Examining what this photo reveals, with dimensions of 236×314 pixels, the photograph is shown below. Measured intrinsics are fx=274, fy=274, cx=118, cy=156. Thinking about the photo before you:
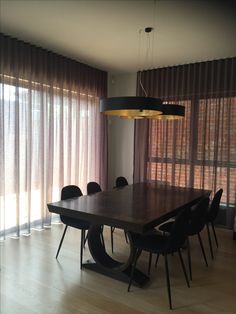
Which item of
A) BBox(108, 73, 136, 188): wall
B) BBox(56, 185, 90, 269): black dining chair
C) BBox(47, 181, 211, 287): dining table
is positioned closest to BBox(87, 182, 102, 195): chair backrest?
BBox(56, 185, 90, 269): black dining chair

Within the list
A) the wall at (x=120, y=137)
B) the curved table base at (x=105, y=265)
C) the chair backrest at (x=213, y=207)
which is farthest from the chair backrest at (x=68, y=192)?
the wall at (x=120, y=137)

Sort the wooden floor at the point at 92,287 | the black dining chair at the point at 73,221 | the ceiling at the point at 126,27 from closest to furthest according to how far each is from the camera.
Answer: the wooden floor at the point at 92,287
the ceiling at the point at 126,27
the black dining chair at the point at 73,221

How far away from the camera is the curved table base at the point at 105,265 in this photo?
2.72m

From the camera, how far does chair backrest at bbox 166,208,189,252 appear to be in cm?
237

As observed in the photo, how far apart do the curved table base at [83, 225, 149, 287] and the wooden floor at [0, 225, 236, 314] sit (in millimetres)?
69

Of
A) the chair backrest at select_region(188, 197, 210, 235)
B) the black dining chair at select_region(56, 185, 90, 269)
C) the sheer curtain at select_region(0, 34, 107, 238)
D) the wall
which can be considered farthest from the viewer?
the wall

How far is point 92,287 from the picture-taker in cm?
262

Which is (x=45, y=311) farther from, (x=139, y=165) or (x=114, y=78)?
(x=114, y=78)

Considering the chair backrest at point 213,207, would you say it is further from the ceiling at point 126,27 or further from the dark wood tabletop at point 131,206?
the ceiling at point 126,27

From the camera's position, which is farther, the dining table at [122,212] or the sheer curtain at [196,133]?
the sheer curtain at [196,133]

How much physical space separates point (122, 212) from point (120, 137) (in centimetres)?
330

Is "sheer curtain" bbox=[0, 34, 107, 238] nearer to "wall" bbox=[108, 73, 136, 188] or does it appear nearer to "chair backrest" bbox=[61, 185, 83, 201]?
"wall" bbox=[108, 73, 136, 188]

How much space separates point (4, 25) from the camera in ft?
10.6

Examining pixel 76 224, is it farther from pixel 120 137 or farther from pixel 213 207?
pixel 120 137
